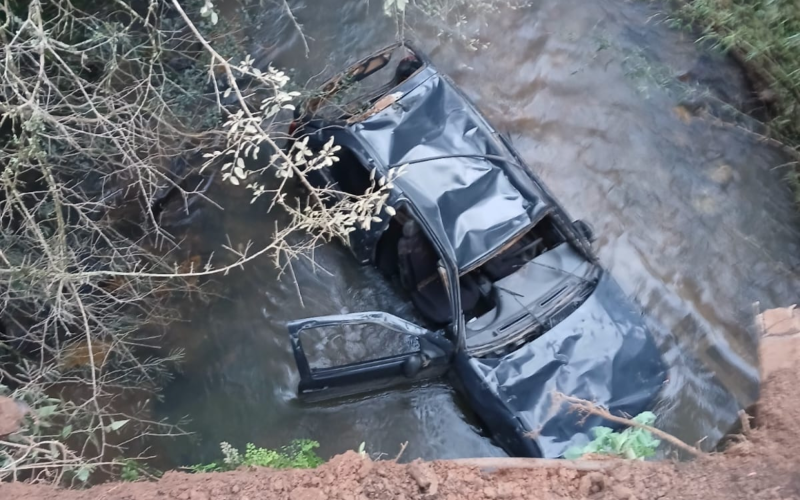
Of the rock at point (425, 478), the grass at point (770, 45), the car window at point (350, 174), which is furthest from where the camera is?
the grass at point (770, 45)

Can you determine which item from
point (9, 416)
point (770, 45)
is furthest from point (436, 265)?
point (770, 45)

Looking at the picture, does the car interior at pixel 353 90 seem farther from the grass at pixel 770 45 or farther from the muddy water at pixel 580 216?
the grass at pixel 770 45

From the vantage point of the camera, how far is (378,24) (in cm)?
702

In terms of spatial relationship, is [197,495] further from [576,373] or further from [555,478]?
[576,373]

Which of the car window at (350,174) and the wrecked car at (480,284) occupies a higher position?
the car window at (350,174)

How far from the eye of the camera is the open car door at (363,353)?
418 cm

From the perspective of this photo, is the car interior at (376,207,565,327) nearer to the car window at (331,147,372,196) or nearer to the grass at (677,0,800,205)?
the car window at (331,147,372,196)

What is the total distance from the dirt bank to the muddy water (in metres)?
2.65

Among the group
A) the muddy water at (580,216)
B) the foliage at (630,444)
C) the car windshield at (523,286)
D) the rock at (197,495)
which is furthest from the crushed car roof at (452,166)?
the rock at (197,495)

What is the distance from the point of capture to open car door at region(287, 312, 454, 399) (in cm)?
418

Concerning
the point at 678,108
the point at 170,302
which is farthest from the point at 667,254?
the point at 170,302

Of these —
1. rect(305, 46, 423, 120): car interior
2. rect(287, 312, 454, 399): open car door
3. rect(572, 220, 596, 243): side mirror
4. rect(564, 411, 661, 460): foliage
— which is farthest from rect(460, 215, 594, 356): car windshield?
rect(305, 46, 423, 120): car interior

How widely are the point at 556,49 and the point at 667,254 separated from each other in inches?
109

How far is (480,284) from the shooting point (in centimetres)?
471
